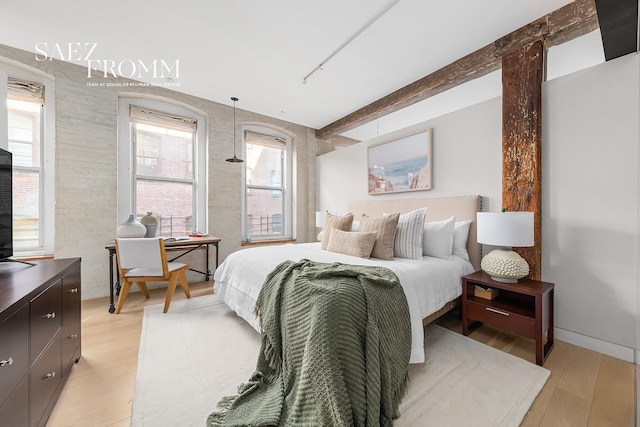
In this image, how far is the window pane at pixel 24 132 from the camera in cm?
289

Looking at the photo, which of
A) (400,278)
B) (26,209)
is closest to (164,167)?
(26,209)

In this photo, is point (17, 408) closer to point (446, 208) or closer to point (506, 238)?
point (506, 238)

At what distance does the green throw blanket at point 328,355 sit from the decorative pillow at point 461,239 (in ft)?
4.16

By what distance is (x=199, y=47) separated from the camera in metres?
2.65

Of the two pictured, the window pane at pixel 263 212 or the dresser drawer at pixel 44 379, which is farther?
the window pane at pixel 263 212

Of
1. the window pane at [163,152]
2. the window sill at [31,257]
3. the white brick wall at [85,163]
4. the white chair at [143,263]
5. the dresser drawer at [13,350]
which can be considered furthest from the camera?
the window pane at [163,152]

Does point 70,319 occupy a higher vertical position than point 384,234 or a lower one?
lower

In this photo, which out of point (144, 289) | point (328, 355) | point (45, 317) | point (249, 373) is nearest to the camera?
point (328, 355)

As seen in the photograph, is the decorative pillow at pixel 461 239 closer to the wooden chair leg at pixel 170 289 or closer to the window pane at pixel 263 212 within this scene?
the wooden chair leg at pixel 170 289

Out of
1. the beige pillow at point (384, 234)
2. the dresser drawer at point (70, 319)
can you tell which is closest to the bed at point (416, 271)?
the beige pillow at point (384, 234)

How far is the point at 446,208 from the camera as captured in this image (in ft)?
9.41

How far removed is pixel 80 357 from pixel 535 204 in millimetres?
3839

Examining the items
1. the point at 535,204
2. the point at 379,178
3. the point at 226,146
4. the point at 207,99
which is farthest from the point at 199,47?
the point at 535,204

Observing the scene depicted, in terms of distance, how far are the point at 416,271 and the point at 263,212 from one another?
11.1ft
